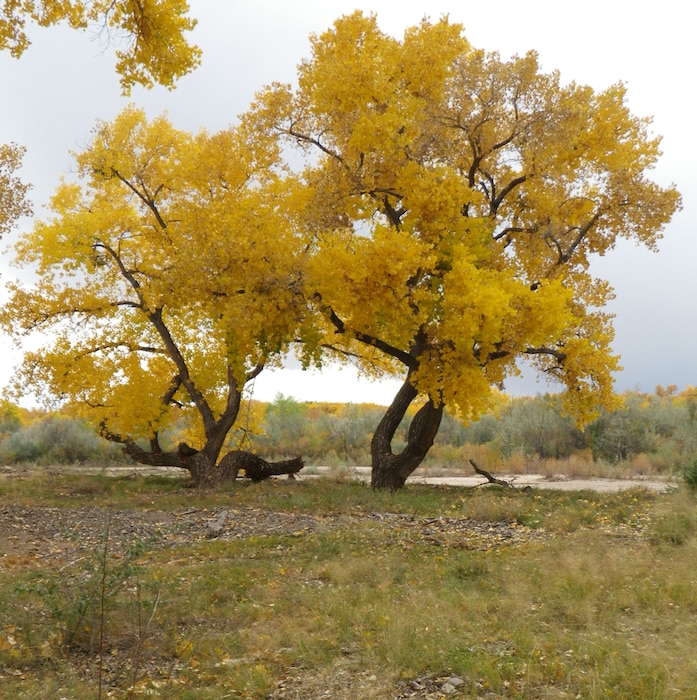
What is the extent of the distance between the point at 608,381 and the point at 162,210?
12.9m

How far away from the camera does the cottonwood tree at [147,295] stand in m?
18.3

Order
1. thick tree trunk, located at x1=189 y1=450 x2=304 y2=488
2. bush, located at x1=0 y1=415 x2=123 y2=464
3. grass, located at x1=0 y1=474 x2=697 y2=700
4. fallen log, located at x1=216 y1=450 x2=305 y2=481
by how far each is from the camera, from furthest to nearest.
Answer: bush, located at x1=0 y1=415 x2=123 y2=464, fallen log, located at x1=216 y1=450 x2=305 y2=481, thick tree trunk, located at x1=189 y1=450 x2=304 y2=488, grass, located at x1=0 y1=474 x2=697 y2=700

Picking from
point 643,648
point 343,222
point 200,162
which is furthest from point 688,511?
point 200,162

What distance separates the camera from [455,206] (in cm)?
1639

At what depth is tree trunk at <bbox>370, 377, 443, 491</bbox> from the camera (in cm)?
1816

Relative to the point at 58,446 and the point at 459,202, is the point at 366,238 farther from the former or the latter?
the point at 58,446

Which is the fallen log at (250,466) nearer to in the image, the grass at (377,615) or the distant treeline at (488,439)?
the distant treeline at (488,439)

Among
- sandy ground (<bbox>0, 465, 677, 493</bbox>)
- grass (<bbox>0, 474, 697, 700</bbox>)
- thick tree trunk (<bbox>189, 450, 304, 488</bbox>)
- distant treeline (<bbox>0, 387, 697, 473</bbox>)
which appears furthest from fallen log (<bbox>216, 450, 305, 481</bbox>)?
grass (<bbox>0, 474, 697, 700</bbox>)

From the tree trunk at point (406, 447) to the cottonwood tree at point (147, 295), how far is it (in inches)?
138

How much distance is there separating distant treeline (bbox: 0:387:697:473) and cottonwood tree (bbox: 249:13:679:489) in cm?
705

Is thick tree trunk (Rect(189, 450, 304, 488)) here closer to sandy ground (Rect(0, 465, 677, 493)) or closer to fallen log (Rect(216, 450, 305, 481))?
fallen log (Rect(216, 450, 305, 481))

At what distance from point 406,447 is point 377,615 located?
11891 mm

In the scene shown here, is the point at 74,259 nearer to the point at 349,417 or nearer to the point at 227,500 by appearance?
the point at 227,500

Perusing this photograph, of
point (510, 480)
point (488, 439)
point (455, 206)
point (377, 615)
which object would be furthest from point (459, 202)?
point (488, 439)
